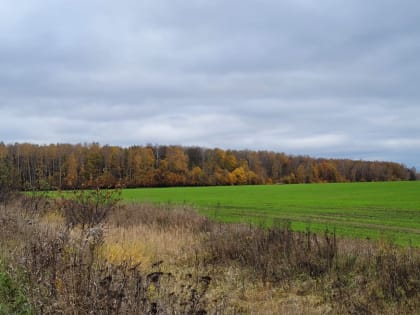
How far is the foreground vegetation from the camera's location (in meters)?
5.25

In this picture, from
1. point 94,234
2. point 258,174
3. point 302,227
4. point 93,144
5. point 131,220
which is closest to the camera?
point 94,234

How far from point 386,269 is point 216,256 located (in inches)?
203

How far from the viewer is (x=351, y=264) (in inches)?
414

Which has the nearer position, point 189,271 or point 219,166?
point 189,271

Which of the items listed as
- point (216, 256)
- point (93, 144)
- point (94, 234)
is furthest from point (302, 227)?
point (93, 144)

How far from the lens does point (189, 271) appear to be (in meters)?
11.6

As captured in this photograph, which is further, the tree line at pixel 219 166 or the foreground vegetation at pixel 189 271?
the tree line at pixel 219 166

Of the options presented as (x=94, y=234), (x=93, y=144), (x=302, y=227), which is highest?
(x=93, y=144)

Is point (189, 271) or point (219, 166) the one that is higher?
point (219, 166)

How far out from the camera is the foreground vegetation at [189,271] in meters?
5.25

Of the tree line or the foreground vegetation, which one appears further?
the tree line

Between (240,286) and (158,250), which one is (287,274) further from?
(158,250)

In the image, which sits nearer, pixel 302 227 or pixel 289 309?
pixel 289 309

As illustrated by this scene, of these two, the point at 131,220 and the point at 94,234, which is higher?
the point at 94,234
